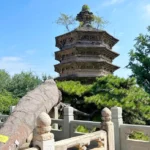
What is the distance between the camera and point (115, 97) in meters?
8.75

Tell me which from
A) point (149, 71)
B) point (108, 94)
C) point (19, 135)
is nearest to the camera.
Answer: point (19, 135)

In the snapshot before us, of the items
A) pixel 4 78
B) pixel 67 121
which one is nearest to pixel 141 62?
pixel 67 121

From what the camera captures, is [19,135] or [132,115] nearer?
[19,135]

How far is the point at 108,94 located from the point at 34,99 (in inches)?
155

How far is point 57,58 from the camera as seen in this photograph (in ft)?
51.8

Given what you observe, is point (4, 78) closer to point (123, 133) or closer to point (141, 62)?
point (141, 62)

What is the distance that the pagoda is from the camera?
13758 mm

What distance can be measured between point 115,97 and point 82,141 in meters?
4.31

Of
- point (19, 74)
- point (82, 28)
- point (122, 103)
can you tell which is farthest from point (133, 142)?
point (19, 74)

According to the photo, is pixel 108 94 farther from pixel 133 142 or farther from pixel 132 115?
pixel 133 142

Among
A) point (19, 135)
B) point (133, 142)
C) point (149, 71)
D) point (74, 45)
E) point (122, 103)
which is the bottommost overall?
point (133, 142)

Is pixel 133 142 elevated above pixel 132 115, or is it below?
below

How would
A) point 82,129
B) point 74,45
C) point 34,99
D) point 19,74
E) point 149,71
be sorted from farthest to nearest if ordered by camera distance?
point 19,74
point 149,71
point 74,45
point 82,129
point 34,99

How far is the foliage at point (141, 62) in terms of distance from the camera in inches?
663
